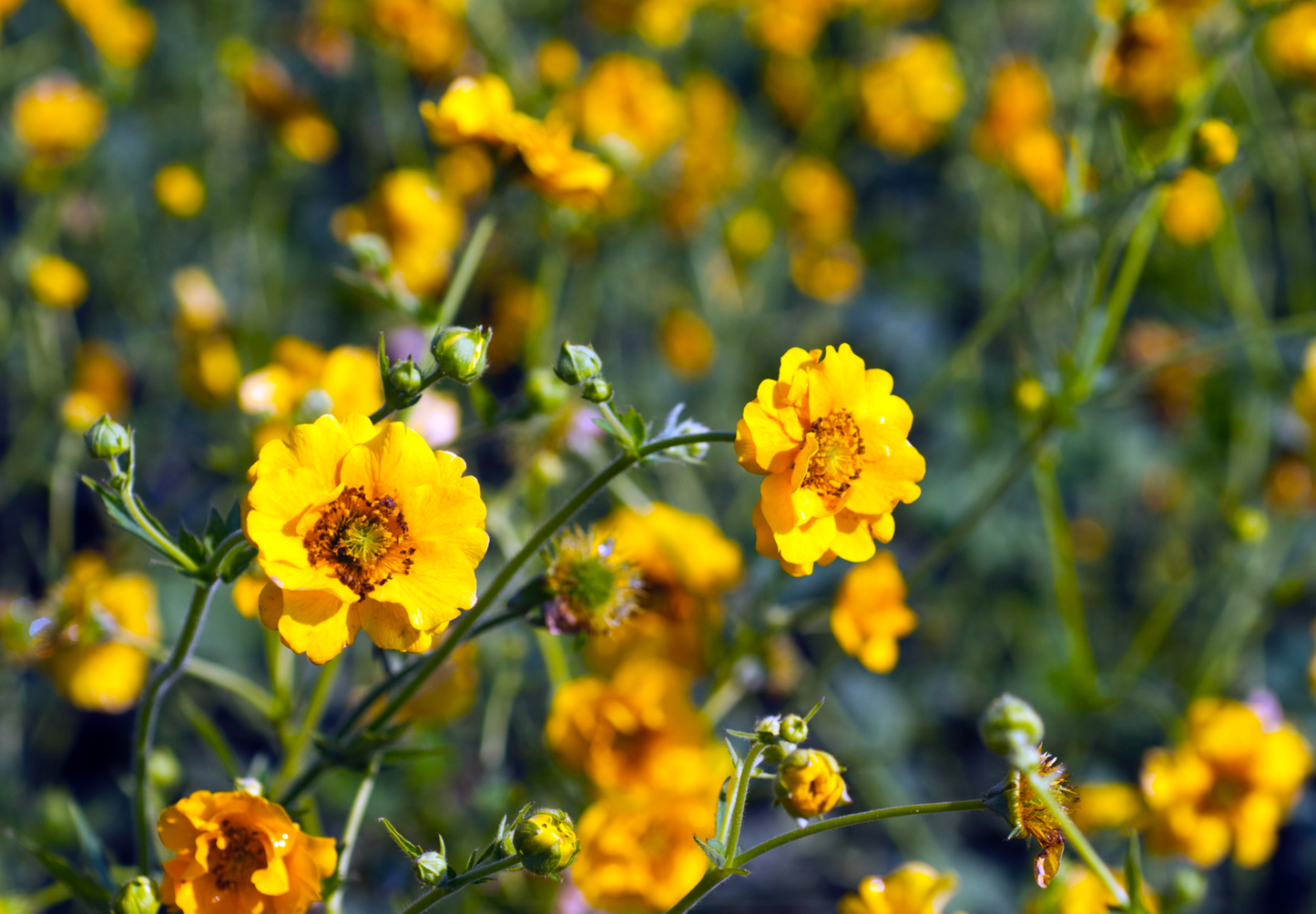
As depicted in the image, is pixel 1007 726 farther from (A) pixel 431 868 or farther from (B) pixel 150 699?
(B) pixel 150 699

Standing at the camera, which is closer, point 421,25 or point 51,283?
point 51,283

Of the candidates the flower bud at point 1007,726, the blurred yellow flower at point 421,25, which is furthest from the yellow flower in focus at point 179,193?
the flower bud at point 1007,726

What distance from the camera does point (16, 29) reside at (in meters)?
4.09

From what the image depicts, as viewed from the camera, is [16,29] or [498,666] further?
[16,29]

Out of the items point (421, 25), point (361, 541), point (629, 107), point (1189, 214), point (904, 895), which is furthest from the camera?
point (1189, 214)

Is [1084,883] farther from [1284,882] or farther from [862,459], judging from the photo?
[1284,882]

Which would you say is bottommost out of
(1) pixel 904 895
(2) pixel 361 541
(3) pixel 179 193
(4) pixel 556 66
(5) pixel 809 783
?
(1) pixel 904 895

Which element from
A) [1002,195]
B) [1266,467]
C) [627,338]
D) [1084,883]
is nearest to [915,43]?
[1002,195]

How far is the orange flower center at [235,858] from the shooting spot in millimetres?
1142

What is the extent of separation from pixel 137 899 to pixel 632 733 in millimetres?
856

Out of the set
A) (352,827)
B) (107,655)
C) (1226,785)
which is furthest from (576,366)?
(1226,785)

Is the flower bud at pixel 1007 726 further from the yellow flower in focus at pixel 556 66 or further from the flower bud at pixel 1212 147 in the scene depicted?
the yellow flower in focus at pixel 556 66

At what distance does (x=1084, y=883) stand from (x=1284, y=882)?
6.11ft

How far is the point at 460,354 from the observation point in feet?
3.56
